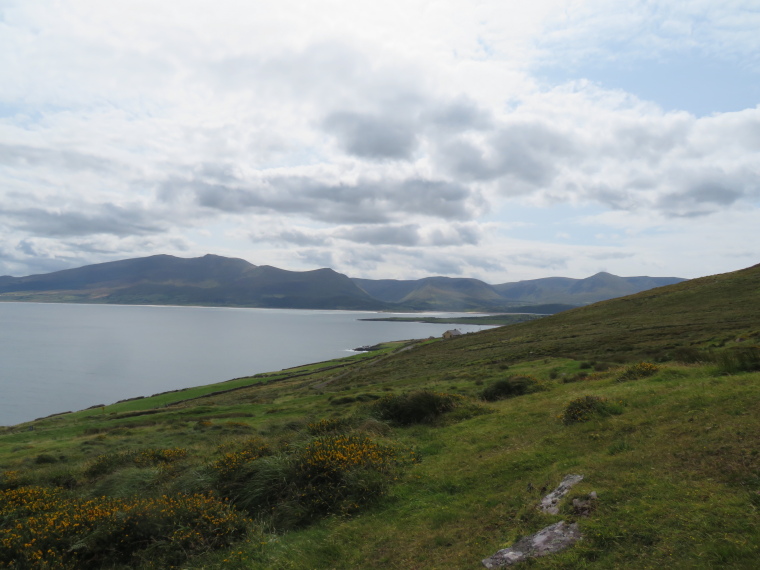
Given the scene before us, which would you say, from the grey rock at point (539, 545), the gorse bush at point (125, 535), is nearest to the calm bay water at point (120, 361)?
the gorse bush at point (125, 535)

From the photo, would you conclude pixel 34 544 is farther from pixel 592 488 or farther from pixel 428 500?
pixel 592 488

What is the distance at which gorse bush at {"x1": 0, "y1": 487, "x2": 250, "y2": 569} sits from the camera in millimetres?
8727

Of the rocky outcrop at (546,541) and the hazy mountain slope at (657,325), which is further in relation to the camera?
the hazy mountain slope at (657,325)

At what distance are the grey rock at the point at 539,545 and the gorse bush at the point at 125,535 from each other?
5384mm

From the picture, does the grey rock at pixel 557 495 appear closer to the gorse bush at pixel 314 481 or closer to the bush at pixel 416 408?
the gorse bush at pixel 314 481

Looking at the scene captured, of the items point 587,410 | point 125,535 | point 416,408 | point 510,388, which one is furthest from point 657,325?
point 125,535

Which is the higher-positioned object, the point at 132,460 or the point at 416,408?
the point at 416,408

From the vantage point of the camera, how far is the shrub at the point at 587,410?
499 inches

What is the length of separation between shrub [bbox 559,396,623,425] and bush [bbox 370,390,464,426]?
5616mm

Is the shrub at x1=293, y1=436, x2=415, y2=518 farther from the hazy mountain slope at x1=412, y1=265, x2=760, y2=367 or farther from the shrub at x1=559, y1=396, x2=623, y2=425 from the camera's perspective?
the hazy mountain slope at x1=412, y1=265, x2=760, y2=367

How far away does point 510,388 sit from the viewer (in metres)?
22.1

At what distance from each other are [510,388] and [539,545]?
52.5 ft

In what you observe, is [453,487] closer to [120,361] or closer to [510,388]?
[510,388]

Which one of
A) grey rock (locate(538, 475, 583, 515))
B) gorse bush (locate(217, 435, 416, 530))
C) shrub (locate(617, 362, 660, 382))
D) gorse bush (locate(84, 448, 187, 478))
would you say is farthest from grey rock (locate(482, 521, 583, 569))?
gorse bush (locate(84, 448, 187, 478))
